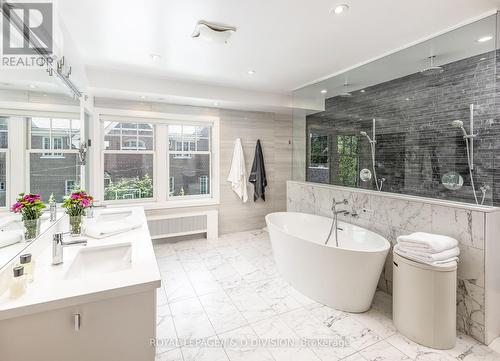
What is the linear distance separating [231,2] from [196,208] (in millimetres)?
3183

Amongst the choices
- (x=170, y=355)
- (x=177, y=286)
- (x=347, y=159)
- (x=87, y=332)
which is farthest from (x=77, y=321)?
(x=347, y=159)

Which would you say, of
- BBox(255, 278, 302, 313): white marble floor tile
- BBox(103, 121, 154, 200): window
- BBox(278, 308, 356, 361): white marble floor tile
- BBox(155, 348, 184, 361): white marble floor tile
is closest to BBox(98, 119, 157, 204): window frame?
BBox(103, 121, 154, 200): window

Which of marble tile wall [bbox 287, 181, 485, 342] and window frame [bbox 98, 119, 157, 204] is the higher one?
window frame [bbox 98, 119, 157, 204]

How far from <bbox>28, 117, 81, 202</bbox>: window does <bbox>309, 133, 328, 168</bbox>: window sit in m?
3.21

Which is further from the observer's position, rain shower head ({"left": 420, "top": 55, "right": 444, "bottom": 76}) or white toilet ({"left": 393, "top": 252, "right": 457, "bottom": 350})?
rain shower head ({"left": 420, "top": 55, "right": 444, "bottom": 76})

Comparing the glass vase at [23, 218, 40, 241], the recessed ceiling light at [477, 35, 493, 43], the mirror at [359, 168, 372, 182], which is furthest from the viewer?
the mirror at [359, 168, 372, 182]

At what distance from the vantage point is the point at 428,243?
1.88 meters

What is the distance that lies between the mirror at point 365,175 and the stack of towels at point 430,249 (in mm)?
1380

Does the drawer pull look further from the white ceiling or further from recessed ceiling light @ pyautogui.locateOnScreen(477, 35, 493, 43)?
recessed ceiling light @ pyautogui.locateOnScreen(477, 35, 493, 43)

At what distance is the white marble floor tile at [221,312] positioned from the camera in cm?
214

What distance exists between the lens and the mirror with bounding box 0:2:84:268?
126cm

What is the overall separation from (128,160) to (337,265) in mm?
3361

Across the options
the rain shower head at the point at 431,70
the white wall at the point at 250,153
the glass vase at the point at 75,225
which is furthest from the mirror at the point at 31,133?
the rain shower head at the point at 431,70

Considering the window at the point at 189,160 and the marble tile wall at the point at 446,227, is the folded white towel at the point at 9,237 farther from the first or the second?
the marble tile wall at the point at 446,227
